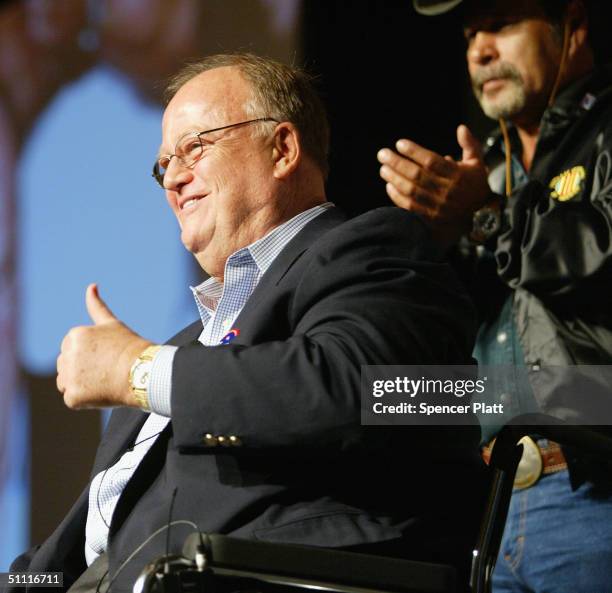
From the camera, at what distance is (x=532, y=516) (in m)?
2.11

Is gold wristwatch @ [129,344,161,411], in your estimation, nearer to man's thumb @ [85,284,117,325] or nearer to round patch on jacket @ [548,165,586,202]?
man's thumb @ [85,284,117,325]

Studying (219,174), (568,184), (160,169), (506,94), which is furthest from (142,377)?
(506,94)

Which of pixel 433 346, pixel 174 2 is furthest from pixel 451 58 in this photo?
pixel 433 346

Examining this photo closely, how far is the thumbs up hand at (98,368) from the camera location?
153 centimetres

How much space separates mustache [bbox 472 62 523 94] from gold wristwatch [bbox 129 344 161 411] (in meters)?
1.42

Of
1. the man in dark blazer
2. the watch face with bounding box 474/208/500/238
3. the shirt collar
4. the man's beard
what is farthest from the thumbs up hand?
the man's beard

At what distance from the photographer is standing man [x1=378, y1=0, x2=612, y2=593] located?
2047 millimetres

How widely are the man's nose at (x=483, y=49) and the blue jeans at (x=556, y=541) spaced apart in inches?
44.2

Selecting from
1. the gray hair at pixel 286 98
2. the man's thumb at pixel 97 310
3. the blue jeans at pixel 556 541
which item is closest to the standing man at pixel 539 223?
the blue jeans at pixel 556 541

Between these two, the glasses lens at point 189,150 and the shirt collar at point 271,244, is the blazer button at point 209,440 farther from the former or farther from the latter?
the glasses lens at point 189,150

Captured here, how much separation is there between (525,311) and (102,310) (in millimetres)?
989

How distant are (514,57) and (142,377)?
4.91 ft

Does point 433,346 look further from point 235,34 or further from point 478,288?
point 235,34

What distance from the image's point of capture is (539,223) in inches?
86.1
